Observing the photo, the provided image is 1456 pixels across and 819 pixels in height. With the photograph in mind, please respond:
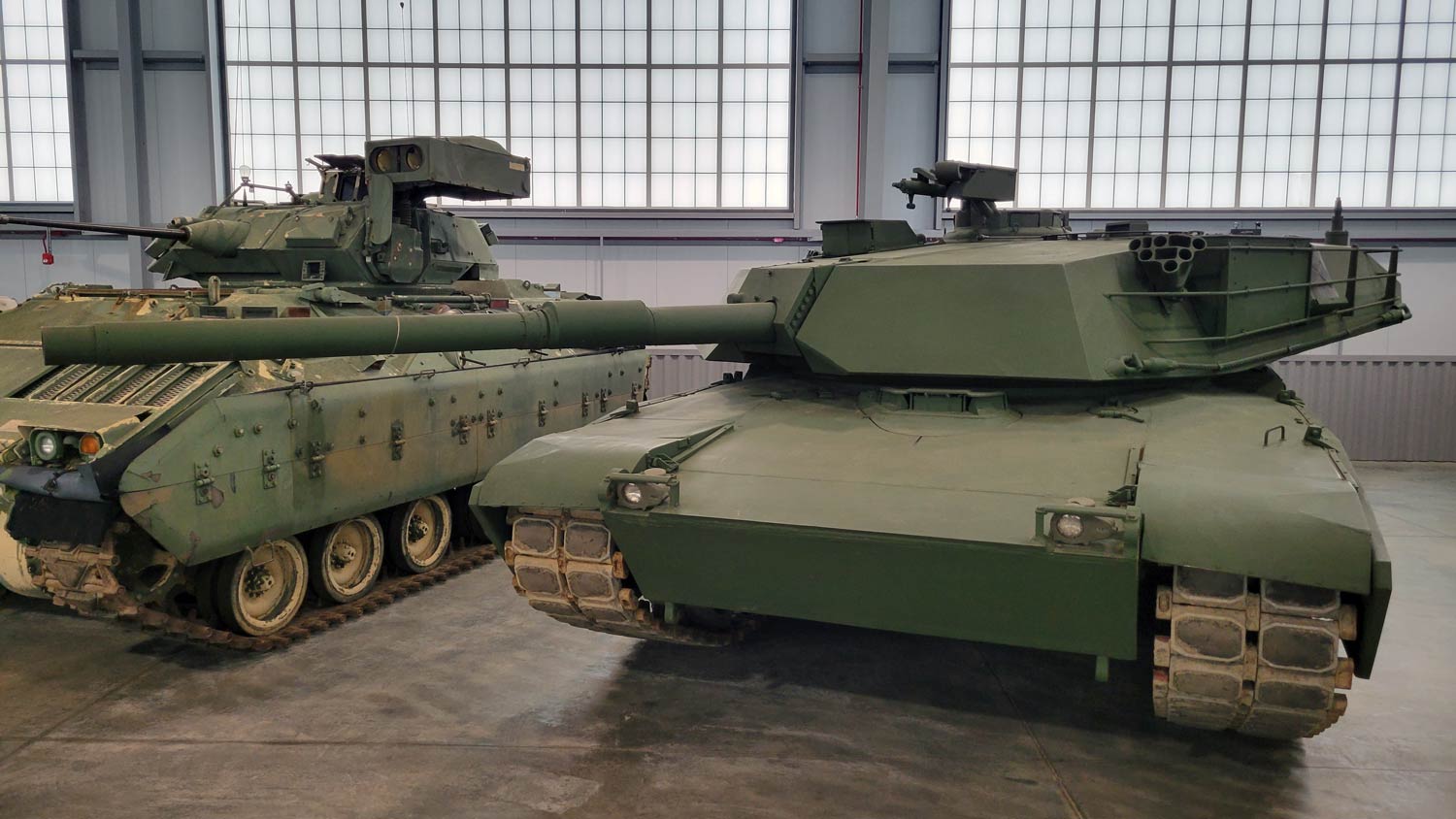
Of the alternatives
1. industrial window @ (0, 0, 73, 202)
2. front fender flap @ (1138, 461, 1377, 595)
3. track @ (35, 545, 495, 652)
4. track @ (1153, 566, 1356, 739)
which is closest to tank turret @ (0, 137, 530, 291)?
track @ (35, 545, 495, 652)

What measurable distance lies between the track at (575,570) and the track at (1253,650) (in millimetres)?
2473

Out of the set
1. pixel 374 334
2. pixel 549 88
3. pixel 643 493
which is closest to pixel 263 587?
pixel 374 334

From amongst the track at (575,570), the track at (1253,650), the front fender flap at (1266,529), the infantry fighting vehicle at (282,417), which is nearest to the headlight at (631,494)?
the track at (575,570)

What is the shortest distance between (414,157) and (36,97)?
37.6ft

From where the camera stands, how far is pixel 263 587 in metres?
7.00

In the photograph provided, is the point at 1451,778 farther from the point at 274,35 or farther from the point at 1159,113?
the point at 274,35

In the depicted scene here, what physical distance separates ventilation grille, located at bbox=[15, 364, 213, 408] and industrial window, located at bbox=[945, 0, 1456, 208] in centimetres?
1170

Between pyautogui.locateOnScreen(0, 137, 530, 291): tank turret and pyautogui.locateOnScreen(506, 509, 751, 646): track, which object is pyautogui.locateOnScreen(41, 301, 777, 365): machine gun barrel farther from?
pyautogui.locateOnScreen(0, 137, 530, 291): tank turret

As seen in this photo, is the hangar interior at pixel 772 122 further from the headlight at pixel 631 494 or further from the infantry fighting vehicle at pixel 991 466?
the headlight at pixel 631 494

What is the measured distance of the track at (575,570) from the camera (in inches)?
202

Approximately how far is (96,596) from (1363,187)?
16324 mm

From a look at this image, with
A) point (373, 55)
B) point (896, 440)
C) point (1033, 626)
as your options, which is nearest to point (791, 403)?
point (896, 440)

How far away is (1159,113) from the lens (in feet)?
49.5

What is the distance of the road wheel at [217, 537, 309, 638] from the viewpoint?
6590 mm
